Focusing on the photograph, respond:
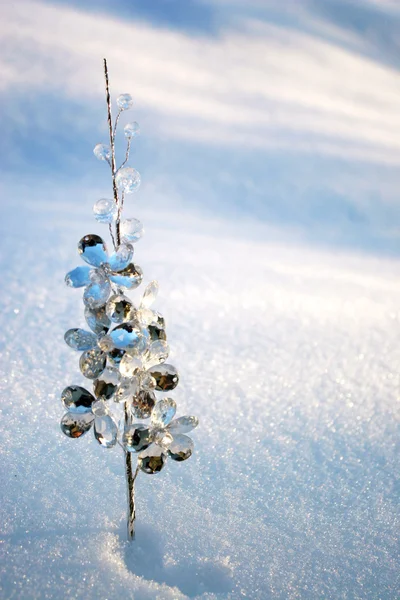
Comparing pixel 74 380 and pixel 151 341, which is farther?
pixel 74 380

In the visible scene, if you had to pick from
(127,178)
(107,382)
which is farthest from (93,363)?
(127,178)

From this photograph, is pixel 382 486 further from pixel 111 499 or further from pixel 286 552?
pixel 111 499

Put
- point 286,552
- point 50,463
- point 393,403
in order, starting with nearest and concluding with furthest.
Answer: point 286,552 < point 50,463 < point 393,403

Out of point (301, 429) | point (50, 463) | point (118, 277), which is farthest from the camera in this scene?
point (301, 429)

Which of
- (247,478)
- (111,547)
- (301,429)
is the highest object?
(301,429)

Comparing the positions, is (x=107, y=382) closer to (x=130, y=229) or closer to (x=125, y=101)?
(x=130, y=229)

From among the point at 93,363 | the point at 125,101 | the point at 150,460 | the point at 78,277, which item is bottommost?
the point at 150,460

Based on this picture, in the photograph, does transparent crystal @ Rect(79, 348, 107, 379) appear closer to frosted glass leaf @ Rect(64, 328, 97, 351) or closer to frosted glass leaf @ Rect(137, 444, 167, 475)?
frosted glass leaf @ Rect(64, 328, 97, 351)

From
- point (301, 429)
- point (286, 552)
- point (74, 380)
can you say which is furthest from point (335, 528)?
point (74, 380)
